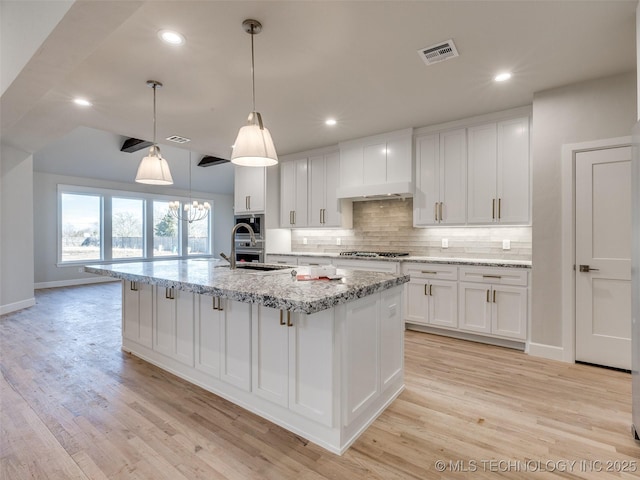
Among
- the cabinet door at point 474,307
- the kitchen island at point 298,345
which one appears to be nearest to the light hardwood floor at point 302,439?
the kitchen island at point 298,345

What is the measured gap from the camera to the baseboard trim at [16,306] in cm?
489

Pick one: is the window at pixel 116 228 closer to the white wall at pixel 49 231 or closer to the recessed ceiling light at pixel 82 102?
the white wall at pixel 49 231

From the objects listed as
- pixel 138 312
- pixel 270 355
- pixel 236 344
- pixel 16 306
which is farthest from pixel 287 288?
pixel 16 306

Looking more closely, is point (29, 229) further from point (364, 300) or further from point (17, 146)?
point (364, 300)

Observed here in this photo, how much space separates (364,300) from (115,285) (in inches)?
310

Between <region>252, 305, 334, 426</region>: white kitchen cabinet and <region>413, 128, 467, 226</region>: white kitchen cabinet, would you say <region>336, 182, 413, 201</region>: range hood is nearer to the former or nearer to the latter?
<region>413, 128, 467, 226</region>: white kitchen cabinet

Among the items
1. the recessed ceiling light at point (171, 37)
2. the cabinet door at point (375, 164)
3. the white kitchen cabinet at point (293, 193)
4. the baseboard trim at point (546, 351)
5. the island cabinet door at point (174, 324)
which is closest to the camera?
the recessed ceiling light at point (171, 37)

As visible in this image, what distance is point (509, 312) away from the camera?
343 cm

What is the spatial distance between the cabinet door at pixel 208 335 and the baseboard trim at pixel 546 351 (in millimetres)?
3024

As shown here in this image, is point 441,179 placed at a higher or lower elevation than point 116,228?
higher

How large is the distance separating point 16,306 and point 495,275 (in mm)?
6891

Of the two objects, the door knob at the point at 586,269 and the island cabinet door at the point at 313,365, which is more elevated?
the door knob at the point at 586,269

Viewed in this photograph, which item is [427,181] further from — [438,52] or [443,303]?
[438,52]

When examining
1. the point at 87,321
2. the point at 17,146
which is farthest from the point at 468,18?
the point at 17,146
